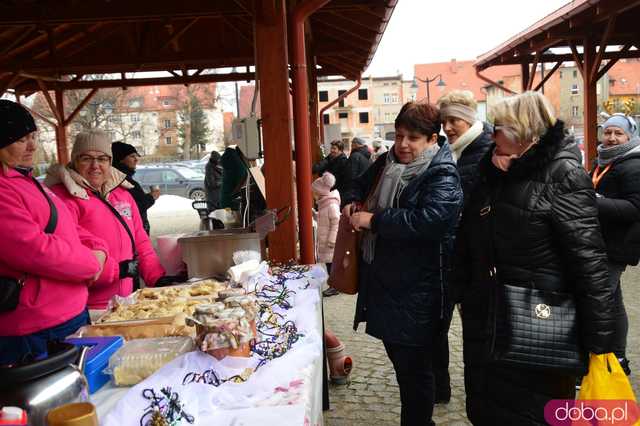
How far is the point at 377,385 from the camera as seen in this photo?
4.08m

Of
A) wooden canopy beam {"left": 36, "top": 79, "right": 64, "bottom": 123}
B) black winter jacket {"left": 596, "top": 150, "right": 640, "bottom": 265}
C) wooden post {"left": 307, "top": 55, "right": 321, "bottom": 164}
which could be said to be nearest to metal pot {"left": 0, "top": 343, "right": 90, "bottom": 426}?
black winter jacket {"left": 596, "top": 150, "right": 640, "bottom": 265}

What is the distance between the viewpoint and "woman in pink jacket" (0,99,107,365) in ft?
6.82

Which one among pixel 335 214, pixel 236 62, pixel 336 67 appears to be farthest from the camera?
pixel 336 67

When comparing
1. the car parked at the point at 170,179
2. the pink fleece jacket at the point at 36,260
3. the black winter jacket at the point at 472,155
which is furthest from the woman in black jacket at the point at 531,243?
the car parked at the point at 170,179

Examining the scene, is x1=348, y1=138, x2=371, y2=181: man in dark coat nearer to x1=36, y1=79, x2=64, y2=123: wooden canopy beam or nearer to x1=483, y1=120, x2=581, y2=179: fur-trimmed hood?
x1=483, y1=120, x2=581, y2=179: fur-trimmed hood

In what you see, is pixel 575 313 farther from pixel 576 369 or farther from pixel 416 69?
pixel 416 69

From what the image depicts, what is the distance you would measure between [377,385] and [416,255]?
5.82 ft

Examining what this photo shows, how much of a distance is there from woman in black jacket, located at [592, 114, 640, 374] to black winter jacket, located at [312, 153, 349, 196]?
4.77 metres

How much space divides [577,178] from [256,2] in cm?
250

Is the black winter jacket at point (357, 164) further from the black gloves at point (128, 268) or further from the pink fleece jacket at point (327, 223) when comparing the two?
the black gloves at point (128, 268)

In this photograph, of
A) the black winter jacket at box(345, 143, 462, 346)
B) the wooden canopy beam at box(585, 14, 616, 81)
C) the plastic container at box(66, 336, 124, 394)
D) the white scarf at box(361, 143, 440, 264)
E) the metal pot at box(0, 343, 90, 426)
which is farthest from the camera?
the wooden canopy beam at box(585, 14, 616, 81)

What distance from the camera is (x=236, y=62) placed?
1034 centimetres

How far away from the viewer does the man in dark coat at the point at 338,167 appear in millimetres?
8445

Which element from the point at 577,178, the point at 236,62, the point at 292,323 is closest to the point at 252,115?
the point at 292,323
